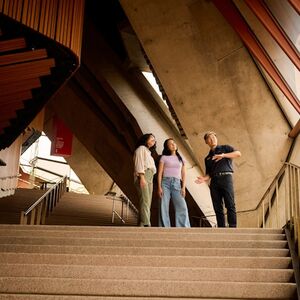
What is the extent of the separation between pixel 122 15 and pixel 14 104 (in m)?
6.69

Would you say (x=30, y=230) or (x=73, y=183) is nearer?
(x=30, y=230)

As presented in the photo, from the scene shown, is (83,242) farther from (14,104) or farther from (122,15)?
(122,15)

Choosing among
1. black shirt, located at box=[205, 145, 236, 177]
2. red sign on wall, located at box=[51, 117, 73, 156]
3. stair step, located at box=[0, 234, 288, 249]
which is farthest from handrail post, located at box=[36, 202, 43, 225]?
red sign on wall, located at box=[51, 117, 73, 156]

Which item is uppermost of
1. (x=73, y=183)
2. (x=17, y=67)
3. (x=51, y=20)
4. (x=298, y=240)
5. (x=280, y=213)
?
(x=73, y=183)

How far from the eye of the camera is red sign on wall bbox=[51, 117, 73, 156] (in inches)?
789

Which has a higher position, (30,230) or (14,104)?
(14,104)

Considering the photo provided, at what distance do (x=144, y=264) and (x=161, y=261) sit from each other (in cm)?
15

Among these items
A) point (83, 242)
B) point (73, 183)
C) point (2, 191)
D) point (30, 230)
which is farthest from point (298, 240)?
point (73, 183)

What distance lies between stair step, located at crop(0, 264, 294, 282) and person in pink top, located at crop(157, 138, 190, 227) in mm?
2404

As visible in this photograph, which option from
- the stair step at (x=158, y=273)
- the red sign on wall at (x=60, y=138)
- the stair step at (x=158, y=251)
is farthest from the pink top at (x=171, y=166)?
the red sign on wall at (x=60, y=138)

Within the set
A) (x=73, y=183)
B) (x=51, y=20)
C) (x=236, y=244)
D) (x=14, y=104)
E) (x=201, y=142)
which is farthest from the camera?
(x=73, y=183)

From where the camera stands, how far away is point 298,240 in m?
4.62

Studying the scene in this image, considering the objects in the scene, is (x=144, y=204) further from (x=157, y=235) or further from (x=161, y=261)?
(x=161, y=261)

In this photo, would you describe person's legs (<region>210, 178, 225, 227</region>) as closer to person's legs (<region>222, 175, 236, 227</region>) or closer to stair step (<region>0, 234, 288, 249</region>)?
person's legs (<region>222, 175, 236, 227</region>)
